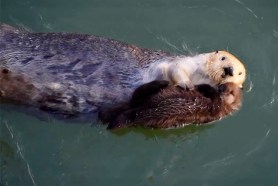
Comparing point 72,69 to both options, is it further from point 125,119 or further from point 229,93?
point 229,93

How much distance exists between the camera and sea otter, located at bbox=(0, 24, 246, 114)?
677cm

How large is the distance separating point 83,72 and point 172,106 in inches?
45.2

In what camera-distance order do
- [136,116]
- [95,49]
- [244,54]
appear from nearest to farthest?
[136,116], [95,49], [244,54]

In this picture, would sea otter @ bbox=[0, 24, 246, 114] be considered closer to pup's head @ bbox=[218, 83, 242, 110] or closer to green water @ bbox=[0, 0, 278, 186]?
pup's head @ bbox=[218, 83, 242, 110]

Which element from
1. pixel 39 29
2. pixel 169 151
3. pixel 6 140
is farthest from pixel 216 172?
pixel 39 29

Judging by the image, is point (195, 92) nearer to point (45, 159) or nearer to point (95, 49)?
point (95, 49)

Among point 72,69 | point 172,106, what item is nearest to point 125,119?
point 172,106

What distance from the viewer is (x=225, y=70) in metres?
6.72

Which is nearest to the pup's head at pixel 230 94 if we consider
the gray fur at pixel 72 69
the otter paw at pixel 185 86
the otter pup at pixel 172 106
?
the otter pup at pixel 172 106

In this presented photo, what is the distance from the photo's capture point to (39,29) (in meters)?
8.87

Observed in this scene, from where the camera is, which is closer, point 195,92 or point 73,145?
point 195,92

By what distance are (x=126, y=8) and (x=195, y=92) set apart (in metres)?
2.95

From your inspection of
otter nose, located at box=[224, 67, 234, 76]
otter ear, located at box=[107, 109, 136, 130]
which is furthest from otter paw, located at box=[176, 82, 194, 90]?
otter ear, located at box=[107, 109, 136, 130]

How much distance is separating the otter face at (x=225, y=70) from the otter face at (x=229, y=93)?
0.25ft
